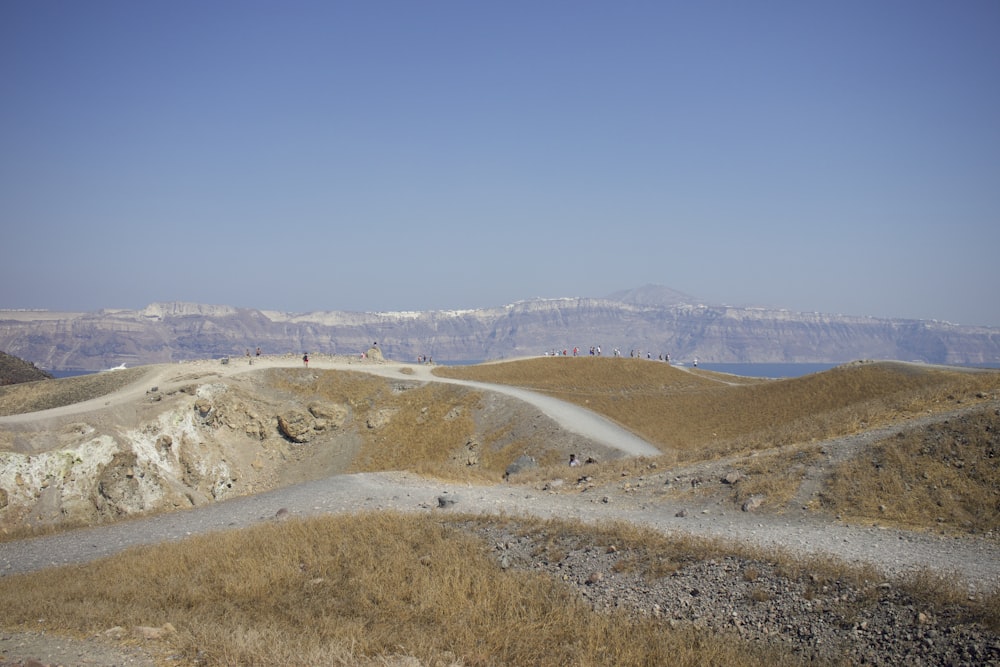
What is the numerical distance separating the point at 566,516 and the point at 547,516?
0.47 m

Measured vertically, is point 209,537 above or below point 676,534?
below

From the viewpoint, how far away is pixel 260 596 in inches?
400

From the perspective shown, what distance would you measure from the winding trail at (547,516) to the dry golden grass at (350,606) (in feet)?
8.75

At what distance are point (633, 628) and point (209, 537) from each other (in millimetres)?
10754

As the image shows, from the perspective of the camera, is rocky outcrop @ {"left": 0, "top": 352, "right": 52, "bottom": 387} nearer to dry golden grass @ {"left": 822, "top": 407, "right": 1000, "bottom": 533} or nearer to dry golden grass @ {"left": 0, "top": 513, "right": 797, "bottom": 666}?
dry golden grass @ {"left": 0, "top": 513, "right": 797, "bottom": 666}

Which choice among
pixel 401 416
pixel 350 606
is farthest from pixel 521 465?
pixel 350 606

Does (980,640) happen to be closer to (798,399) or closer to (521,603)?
(521,603)

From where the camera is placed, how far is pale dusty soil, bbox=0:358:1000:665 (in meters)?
9.59

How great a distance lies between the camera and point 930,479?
13891 mm

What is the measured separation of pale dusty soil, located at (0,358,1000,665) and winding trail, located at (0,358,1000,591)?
30 millimetres

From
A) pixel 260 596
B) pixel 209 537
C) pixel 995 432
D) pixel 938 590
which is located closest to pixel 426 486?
pixel 209 537

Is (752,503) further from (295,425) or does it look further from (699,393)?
(295,425)

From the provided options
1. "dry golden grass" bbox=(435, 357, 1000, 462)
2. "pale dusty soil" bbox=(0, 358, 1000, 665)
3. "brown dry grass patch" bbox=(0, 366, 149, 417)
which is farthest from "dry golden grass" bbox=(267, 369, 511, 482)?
"pale dusty soil" bbox=(0, 358, 1000, 665)

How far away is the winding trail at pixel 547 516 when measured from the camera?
10.8 meters
